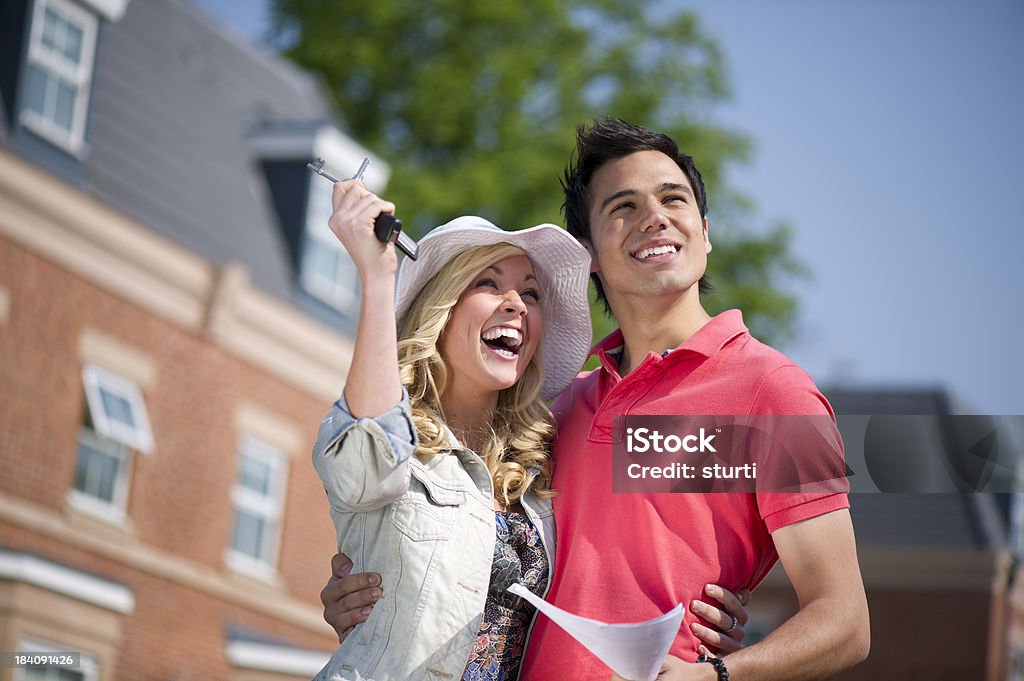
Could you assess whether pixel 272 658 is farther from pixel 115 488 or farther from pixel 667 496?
pixel 667 496

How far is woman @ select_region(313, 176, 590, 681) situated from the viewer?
356cm

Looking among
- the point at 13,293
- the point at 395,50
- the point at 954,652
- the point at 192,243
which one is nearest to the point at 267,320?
the point at 192,243

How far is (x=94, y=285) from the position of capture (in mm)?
14398

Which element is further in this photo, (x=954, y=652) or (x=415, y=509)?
(x=954, y=652)

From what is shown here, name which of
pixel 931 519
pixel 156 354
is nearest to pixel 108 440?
pixel 156 354

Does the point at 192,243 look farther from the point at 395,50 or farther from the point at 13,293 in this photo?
the point at 395,50

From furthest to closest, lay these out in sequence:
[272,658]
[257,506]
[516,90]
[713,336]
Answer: [516,90] → [257,506] → [272,658] → [713,336]

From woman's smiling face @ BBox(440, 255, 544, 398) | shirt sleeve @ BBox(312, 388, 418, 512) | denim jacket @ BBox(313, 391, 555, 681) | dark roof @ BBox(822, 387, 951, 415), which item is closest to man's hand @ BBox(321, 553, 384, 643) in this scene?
denim jacket @ BBox(313, 391, 555, 681)

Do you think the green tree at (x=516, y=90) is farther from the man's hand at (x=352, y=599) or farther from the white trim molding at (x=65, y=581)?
the man's hand at (x=352, y=599)

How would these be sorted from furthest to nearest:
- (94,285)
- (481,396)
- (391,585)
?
1. (94,285)
2. (481,396)
3. (391,585)

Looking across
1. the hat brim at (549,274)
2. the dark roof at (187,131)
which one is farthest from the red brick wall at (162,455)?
the hat brim at (549,274)

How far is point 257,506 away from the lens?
16438 millimetres

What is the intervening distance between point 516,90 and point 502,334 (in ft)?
61.4

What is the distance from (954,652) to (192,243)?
13.6m
